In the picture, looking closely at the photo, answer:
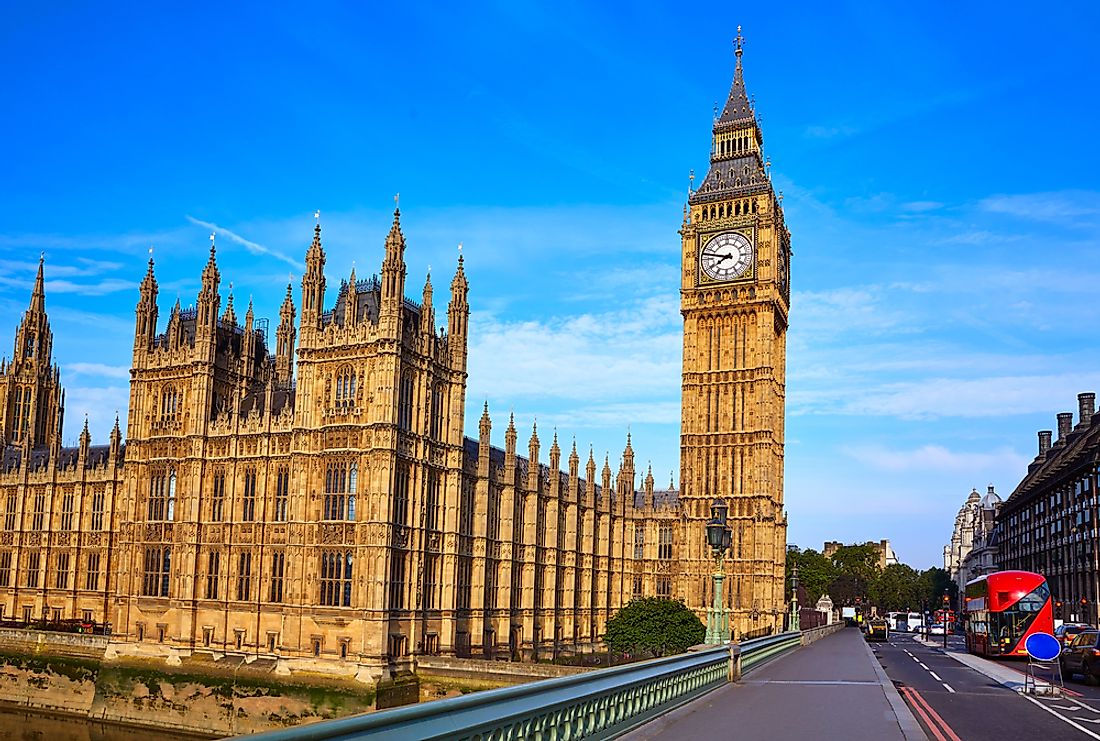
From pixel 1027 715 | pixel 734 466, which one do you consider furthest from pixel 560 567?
pixel 1027 715

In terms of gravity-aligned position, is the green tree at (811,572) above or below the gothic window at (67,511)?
below

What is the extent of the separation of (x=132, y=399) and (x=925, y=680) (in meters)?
52.3

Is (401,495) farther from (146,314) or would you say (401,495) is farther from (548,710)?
(548,710)

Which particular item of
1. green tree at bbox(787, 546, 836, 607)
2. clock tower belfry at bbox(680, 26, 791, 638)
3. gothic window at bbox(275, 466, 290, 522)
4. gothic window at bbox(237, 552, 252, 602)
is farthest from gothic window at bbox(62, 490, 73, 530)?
green tree at bbox(787, 546, 836, 607)

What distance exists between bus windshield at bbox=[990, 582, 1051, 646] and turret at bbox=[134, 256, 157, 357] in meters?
54.1

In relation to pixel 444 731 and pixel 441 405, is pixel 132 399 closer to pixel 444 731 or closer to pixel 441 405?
pixel 441 405

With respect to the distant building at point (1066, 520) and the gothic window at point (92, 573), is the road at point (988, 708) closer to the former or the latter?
the distant building at point (1066, 520)

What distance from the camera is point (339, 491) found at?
186 ft

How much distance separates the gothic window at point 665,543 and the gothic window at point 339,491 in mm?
46668

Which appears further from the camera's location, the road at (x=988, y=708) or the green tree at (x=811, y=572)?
the green tree at (x=811, y=572)

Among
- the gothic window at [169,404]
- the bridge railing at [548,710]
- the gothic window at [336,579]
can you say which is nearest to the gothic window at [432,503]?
the gothic window at [336,579]

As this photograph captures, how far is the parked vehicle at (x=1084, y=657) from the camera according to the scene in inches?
1407

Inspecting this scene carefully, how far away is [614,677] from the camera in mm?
17062

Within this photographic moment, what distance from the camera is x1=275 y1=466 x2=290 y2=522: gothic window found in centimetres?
5944
